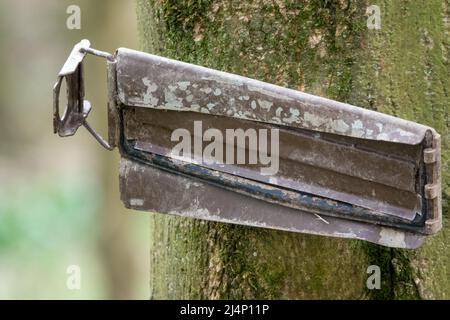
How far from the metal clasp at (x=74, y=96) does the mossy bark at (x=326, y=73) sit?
201mm

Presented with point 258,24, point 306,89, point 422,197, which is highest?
point 258,24

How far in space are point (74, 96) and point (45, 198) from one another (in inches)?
145

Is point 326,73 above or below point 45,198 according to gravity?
below

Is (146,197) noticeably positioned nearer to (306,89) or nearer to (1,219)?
(306,89)

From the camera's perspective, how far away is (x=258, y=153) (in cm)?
109

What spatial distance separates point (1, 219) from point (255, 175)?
358 centimetres

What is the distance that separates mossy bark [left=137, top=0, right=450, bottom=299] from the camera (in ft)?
3.82

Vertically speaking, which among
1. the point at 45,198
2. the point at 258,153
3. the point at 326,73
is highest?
the point at 45,198

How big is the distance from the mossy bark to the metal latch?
0.13m

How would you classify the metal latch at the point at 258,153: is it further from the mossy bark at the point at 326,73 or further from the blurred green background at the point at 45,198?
the blurred green background at the point at 45,198

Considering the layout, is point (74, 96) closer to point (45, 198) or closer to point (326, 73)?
point (326, 73)

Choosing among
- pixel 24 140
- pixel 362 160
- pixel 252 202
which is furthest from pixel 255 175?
pixel 24 140

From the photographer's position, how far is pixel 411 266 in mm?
1205

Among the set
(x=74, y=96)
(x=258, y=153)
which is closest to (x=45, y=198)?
(x=74, y=96)
